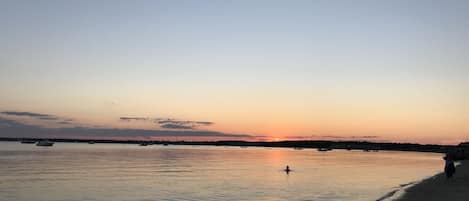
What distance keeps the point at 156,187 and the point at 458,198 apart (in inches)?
853

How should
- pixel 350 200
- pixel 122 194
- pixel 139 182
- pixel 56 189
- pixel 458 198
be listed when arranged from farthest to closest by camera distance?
pixel 139 182
pixel 56 189
pixel 122 194
pixel 350 200
pixel 458 198

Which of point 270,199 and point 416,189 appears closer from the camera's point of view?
point 270,199

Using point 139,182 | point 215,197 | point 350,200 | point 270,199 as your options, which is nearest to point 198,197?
point 215,197

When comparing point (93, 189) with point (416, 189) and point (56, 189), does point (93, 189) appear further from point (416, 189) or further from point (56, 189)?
point (416, 189)

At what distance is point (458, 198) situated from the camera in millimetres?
29484

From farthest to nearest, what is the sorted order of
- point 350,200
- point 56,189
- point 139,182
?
point 139,182
point 56,189
point 350,200

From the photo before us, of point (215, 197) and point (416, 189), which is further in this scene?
point (416, 189)

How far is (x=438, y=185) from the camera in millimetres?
39156

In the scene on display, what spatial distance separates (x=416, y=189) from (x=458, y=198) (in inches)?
318

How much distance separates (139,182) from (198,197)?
498 inches

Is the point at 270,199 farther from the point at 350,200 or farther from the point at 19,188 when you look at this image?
the point at 19,188

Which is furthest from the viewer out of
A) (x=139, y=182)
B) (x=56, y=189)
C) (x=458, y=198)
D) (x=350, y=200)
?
(x=139, y=182)

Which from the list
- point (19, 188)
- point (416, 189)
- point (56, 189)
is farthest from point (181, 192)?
point (416, 189)

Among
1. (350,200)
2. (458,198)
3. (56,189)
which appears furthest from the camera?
(56,189)
